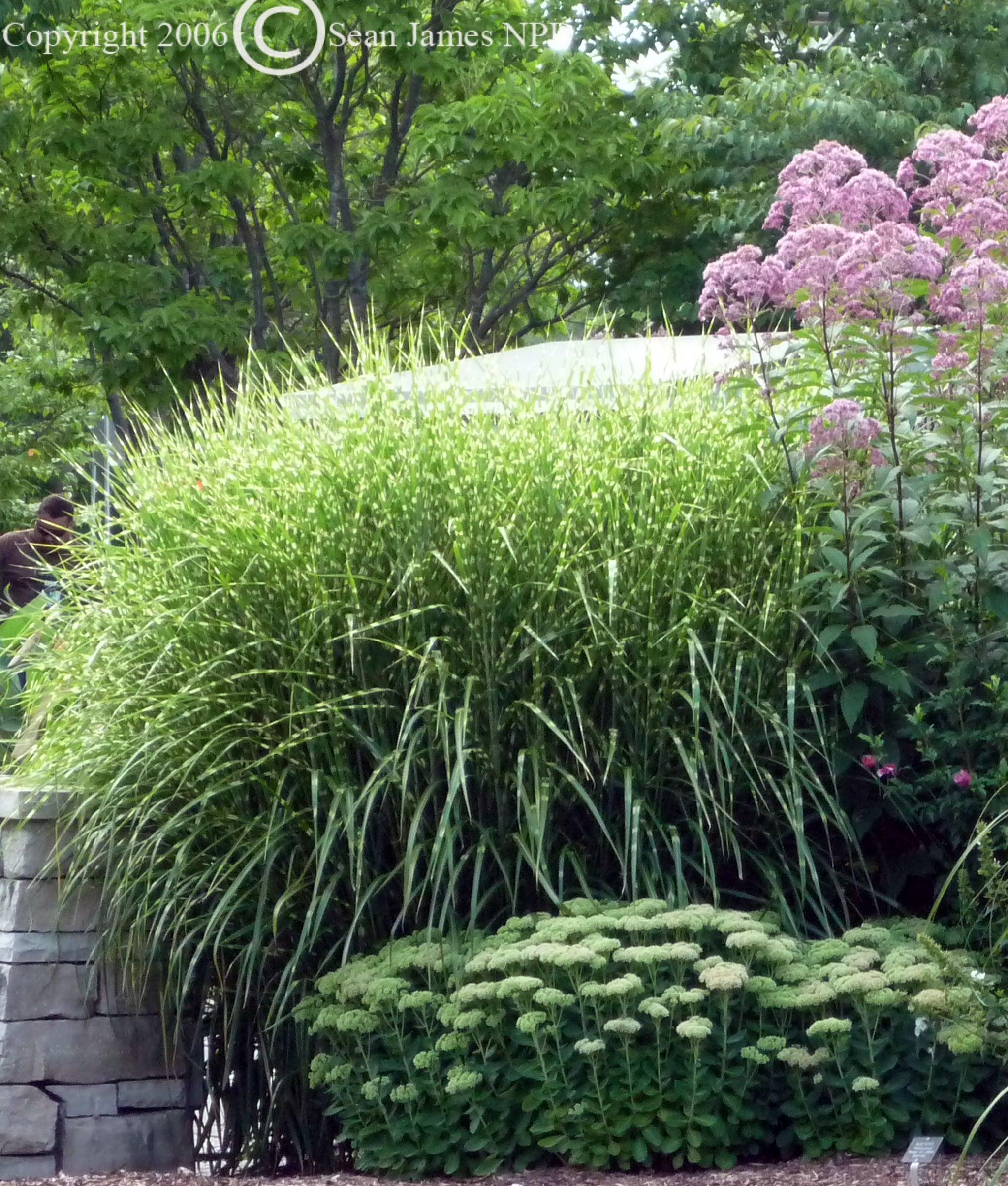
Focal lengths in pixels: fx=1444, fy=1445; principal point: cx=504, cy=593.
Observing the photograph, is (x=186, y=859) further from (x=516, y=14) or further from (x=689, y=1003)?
(x=516, y=14)

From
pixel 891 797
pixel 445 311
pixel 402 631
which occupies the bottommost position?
pixel 891 797

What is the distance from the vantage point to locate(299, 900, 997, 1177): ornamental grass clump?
332cm

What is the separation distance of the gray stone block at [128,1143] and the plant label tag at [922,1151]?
7.52 feet

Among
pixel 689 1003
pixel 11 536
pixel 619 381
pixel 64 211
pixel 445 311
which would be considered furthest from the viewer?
pixel 445 311

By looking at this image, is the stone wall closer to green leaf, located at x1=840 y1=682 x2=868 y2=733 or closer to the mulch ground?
the mulch ground

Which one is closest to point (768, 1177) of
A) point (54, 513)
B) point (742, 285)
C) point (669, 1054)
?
point (669, 1054)

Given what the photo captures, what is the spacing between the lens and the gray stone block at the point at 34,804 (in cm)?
446

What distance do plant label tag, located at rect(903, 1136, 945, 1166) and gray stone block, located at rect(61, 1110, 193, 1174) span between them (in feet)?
7.52

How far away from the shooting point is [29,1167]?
4219mm

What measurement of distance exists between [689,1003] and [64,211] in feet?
34.8

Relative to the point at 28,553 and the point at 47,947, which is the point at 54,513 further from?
the point at 47,947

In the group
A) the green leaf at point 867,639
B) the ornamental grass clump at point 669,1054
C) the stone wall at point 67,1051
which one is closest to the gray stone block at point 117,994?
the stone wall at point 67,1051

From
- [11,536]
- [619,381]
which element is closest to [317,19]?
[11,536]

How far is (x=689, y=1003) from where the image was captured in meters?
3.34
